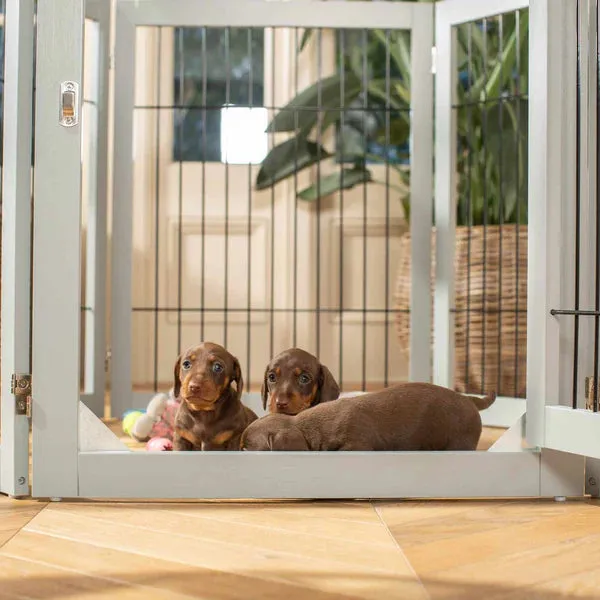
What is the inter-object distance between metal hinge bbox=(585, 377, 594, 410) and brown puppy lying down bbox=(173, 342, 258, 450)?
0.64 metres

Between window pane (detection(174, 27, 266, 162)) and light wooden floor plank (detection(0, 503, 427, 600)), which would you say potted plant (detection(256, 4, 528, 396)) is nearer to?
window pane (detection(174, 27, 266, 162))

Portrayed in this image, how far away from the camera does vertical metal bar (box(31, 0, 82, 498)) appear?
5.06 ft

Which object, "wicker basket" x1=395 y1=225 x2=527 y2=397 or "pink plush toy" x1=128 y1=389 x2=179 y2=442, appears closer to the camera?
"pink plush toy" x1=128 y1=389 x2=179 y2=442

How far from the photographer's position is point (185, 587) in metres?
1.06

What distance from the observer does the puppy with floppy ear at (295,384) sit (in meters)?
1.79

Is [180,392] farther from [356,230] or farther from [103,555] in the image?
[356,230]

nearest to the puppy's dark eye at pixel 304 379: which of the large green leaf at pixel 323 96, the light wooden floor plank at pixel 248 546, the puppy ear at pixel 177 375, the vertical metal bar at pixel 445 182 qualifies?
the puppy ear at pixel 177 375

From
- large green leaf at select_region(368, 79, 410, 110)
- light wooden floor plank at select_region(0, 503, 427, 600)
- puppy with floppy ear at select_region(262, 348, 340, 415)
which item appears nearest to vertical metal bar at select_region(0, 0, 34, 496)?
light wooden floor plank at select_region(0, 503, 427, 600)

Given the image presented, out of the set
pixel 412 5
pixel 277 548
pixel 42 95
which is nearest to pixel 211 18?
pixel 412 5

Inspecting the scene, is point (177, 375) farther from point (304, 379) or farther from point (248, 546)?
point (248, 546)

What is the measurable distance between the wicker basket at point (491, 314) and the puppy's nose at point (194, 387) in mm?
1391

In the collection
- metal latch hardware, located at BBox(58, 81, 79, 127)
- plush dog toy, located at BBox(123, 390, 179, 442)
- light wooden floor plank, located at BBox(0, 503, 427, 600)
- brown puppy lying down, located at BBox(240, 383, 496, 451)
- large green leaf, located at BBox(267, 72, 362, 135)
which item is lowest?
light wooden floor plank, located at BBox(0, 503, 427, 600)

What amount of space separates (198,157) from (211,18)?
4.65 ft

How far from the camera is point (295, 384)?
1814 mm
